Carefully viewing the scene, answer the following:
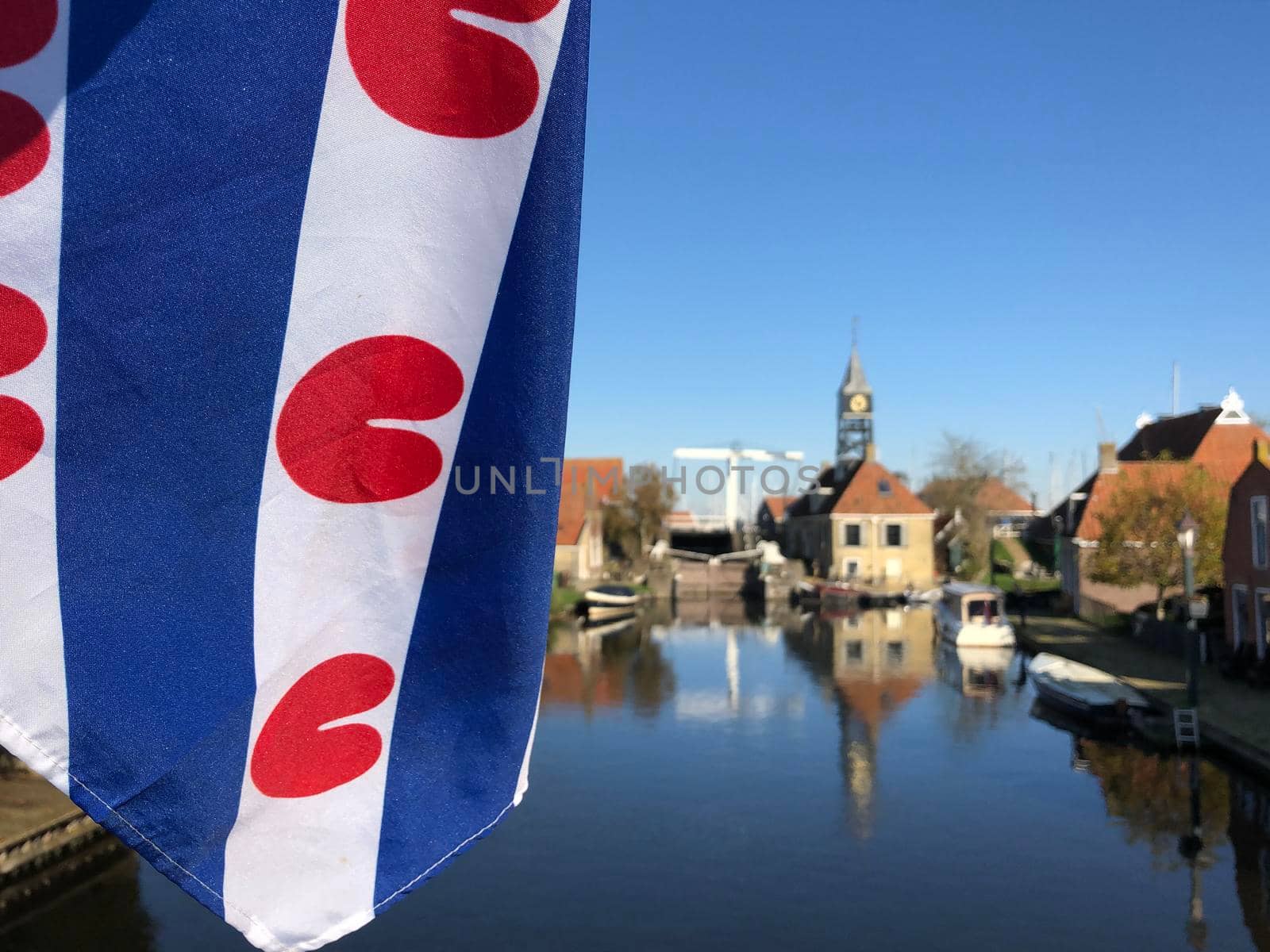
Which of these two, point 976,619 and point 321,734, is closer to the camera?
point 321,734

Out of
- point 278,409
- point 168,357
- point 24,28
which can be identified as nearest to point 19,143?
point 24,28

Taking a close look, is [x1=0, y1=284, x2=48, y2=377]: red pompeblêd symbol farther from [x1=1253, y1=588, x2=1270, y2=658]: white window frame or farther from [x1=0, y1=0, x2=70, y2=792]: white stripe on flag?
[x1=1253, y1=588, x2=1270, y2=658]: white window frame

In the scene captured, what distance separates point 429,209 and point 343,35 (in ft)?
1.04

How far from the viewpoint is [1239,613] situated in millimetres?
21031

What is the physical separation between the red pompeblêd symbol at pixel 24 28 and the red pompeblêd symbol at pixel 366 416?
2.22ft

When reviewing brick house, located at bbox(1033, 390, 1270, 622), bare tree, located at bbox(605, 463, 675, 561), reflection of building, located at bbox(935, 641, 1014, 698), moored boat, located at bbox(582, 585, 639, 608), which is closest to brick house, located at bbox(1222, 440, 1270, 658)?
reflection of building, located at bbox(935, 641, 1014, 698)

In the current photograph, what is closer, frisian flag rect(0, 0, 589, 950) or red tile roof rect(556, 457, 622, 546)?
frisian flag rect(0, 0, 589, 950)

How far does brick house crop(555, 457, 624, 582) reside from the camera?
143ft

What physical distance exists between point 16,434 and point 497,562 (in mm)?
822

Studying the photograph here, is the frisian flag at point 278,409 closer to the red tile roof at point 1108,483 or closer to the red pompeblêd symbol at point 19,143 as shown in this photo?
the red pompeblêd symbol at point 19,143

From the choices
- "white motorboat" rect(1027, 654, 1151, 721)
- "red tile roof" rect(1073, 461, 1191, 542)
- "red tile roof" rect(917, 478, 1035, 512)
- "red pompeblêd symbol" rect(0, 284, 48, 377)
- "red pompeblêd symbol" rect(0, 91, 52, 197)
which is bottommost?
"white motorboat" rect(1027, 654, 1151, 721)

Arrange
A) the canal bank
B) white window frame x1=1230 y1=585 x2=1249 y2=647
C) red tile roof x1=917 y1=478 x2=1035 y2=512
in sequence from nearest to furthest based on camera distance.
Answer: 1. the canal bank
2. white window frame x1=1230 y1=585 x2=1249 y2=647
3. red tile roof x1=917 y1=478 x2=1035 y2=512

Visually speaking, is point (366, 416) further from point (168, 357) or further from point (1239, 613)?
point (1239, 613)

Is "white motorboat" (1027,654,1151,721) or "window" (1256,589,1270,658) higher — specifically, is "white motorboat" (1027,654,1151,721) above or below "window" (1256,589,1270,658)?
below
